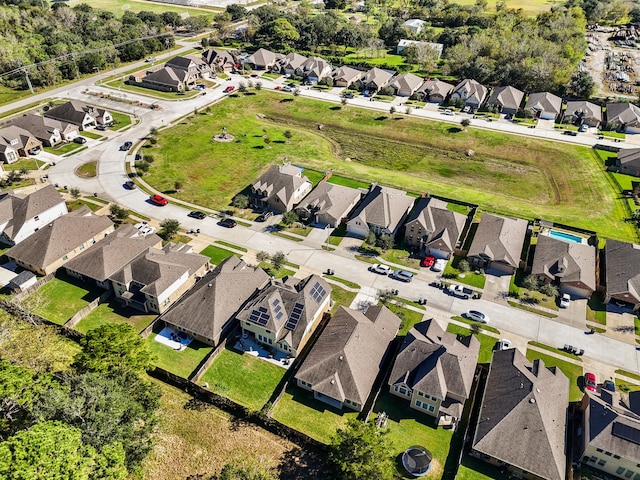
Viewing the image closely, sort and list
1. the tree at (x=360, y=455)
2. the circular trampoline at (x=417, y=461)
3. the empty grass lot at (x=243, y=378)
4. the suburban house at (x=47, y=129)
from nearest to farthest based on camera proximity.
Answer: the tree at (x=360, y=455) → the circular trampoline at (x=417, y=461) → the empty grass lot at (x=243, y=378) → the suburban house at (x=47, y=129)

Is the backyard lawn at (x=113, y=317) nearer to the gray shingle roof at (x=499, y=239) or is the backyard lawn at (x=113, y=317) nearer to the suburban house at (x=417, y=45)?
the gray shingle roof at (x=499, y=239)

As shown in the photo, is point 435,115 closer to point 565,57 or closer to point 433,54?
point 433,54

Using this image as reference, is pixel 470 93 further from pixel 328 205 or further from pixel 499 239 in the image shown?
pixel 328 205

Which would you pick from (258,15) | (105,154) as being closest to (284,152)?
(105,154)

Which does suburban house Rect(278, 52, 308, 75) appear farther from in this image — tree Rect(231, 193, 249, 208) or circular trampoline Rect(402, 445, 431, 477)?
circular trampoline Rect(402, 445, 431, 477)

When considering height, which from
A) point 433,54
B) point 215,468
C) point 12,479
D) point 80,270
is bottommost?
point 215,468

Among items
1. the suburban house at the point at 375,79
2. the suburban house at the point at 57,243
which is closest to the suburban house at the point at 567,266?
the suburban house at the point at 57,243

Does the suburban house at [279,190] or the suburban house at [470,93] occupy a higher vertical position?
the suburban house at [470,93]
